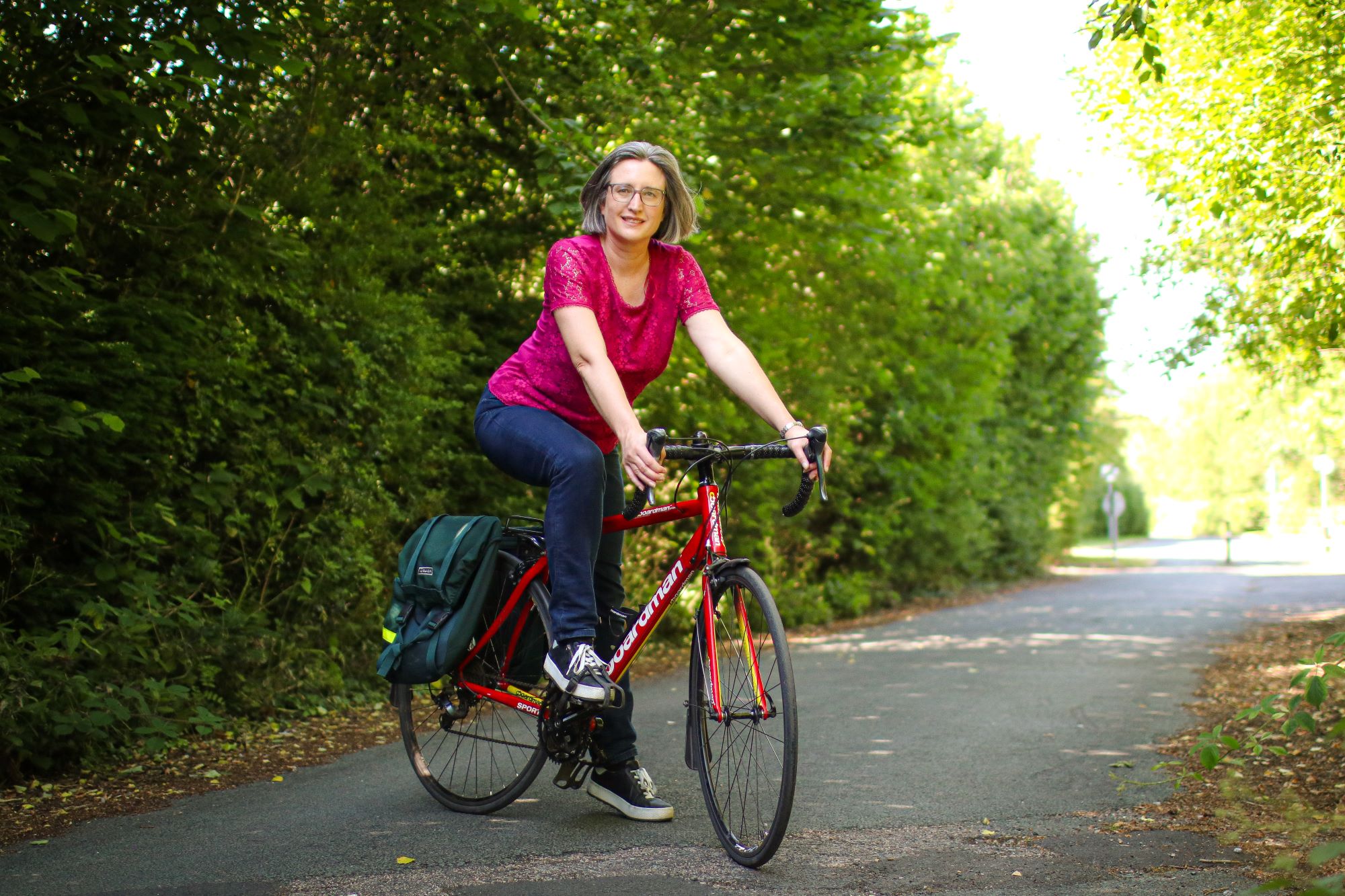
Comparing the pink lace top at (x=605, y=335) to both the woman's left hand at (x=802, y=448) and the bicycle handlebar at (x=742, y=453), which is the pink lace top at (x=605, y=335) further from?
the woman's left hand at (x=802, y=448)

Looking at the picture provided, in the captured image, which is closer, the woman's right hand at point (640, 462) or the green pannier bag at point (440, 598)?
the woman's right hand at point (640, 462)

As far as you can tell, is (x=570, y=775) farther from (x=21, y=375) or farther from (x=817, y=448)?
(x=21, y=375)

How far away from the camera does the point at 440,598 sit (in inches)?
175

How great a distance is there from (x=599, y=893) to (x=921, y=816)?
4.81 feet

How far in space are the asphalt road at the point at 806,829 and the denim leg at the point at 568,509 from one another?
76 centimetres

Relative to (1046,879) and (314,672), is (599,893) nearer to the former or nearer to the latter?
(1046,879)

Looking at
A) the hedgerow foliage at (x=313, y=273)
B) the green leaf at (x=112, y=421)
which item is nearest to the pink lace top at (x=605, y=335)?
the green leaf at (x=112, y=421)

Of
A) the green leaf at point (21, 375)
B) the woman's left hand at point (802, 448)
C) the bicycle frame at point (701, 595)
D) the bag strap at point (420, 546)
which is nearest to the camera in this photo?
the woman's left hand at point (802, 448)

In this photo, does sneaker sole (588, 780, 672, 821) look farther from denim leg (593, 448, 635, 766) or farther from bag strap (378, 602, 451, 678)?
bag strap (378, 602, 451, 678)

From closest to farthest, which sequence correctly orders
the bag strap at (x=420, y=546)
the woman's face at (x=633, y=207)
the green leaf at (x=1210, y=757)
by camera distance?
the woman's face at (x=633, y=207) < the green leaf at (x=1210, y=757) < the bag strap at (x=420, y=546)

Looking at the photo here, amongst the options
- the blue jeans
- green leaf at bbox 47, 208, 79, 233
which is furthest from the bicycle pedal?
green leaf at bbox 47, 208, 79, 233

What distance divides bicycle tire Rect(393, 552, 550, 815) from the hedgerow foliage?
1.52 metres

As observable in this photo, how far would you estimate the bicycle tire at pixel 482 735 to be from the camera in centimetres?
439

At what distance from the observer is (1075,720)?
21.9 ft
